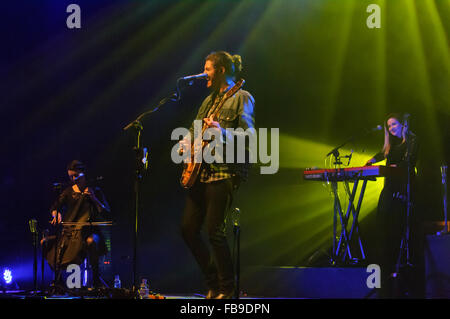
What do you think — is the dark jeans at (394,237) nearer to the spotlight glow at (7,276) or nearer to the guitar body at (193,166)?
the guitar body at (193,166)

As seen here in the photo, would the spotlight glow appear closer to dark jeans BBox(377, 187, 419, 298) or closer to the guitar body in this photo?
the guitar body

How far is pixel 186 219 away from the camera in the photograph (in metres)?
3.99

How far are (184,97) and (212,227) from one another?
3.88m

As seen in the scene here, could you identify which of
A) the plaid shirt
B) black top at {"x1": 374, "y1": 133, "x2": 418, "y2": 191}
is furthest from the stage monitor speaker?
the plaid shirt

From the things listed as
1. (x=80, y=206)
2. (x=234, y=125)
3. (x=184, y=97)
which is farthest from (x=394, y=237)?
(x=80, y=206)

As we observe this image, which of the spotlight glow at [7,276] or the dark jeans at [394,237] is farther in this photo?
the spotlight glow at [7,276]

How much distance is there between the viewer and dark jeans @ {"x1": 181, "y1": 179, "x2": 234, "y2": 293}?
3820 mm

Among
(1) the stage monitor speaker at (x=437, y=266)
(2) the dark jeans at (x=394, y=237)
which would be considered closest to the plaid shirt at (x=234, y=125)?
(2) the dark jeans at (x=394, y=237)

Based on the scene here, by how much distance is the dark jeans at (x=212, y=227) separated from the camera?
150 inches

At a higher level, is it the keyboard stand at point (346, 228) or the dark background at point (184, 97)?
the dark background at point (184, 97)

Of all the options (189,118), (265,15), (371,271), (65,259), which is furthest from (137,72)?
(371,271)

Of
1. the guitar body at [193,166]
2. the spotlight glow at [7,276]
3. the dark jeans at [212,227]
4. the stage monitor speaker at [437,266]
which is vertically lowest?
the spotlight glow at [7,276]

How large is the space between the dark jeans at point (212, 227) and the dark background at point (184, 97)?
2.93 m

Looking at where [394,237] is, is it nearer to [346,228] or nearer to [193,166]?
[346,228]
